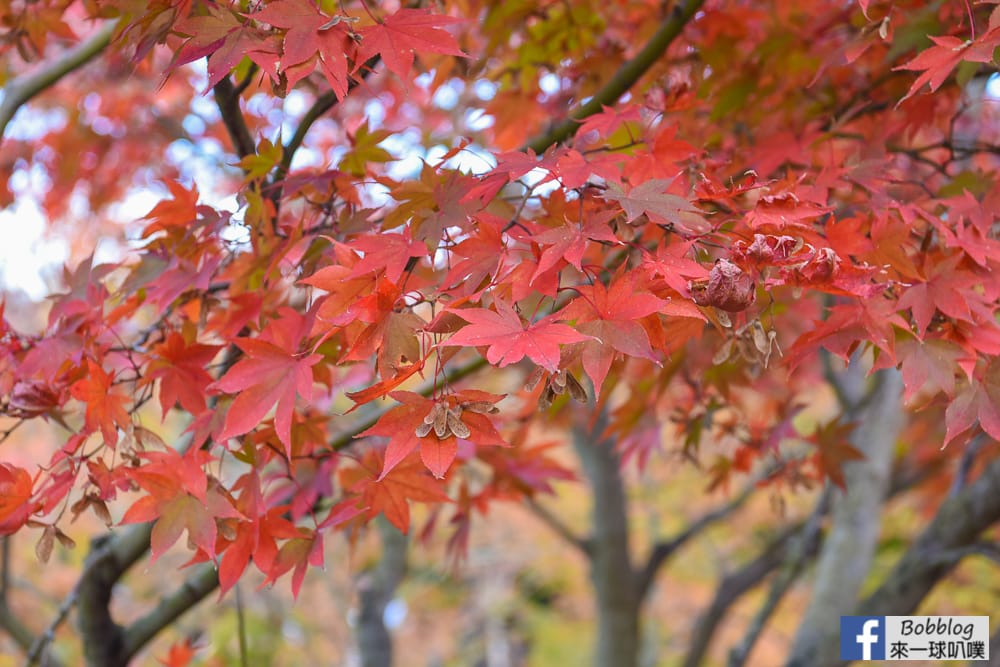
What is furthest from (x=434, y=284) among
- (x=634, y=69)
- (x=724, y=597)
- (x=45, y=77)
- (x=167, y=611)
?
(x=724, y=597)

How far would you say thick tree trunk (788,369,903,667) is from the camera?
98.0 inches

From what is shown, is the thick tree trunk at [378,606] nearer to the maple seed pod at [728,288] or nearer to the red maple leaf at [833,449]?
the red maple leaf at [833,449]

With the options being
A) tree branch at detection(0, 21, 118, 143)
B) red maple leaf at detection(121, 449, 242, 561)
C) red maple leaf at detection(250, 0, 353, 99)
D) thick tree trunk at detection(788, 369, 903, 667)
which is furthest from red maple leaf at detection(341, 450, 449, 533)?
thick tree trunk at detection(788, 369, 903, 667)

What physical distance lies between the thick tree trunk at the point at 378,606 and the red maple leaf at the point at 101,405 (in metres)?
2.21

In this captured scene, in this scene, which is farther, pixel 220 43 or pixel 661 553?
pixel 661 553

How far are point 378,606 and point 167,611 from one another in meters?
1.72

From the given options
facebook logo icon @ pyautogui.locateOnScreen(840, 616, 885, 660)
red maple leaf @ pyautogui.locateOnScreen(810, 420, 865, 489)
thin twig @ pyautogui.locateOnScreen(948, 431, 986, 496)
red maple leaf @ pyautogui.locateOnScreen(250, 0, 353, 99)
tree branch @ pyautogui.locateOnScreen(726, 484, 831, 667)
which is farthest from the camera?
tree branch @ pyautogui.locateOnScreen(726, 484, 831, 667)

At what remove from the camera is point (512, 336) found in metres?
0.87

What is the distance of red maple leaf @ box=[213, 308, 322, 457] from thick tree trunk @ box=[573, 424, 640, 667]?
2353 millimetres

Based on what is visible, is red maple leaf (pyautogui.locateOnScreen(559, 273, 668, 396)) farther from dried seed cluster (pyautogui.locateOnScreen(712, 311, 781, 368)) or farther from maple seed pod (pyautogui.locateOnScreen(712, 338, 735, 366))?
maple seed pod (pyautogui.locateOnScreen(712, 338, 735, 366))

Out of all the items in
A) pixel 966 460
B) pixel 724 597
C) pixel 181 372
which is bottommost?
pixel 181 372

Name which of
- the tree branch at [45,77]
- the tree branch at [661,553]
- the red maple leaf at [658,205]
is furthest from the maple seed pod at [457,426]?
the tree branch at [661,553]

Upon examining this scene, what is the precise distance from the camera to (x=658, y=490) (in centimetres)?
563

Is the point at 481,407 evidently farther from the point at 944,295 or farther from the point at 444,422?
the point at 944,295
